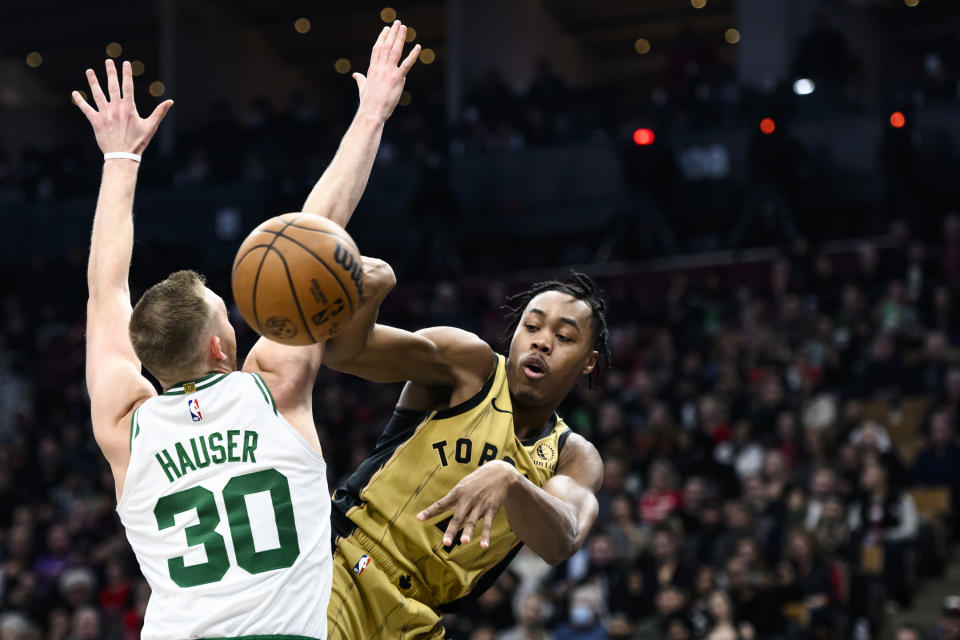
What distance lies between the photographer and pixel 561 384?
16.2 feet

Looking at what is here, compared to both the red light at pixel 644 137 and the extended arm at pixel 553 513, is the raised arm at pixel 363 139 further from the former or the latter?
the red light at pixel 644 137

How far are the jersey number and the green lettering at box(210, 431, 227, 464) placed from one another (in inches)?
2.7

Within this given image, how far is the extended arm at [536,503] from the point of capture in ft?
11.6

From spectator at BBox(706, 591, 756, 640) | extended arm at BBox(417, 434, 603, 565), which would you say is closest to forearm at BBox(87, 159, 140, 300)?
extended arm at BBox(417, 434, 603, 565)

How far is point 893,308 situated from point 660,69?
51.6ft

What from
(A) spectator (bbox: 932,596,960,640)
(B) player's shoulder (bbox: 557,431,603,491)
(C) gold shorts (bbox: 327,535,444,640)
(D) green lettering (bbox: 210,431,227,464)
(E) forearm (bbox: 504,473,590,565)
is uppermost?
(D) green lettering (bbox: 210,431,227,464)

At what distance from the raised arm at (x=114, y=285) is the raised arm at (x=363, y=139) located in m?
0.65

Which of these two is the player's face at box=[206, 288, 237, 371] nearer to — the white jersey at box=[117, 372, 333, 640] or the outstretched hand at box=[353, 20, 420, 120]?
the white jersey at box=[117, 372, 333, 640]

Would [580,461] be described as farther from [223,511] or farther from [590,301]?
[223,511]

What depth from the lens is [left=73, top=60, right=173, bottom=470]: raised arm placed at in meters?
3.80

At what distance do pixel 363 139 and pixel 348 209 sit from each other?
0.29 meters

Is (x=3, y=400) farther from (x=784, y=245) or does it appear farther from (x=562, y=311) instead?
(x=562, y=311)

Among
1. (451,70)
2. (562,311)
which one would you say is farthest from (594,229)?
(562,311)

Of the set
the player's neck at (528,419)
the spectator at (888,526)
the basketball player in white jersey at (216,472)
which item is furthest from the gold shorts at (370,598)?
the spectator at (888,526)
